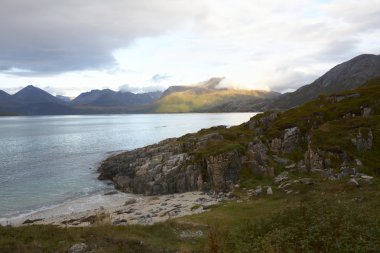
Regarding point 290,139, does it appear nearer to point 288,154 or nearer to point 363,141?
point 288,154

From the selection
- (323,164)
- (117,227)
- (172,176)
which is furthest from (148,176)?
(117,227)

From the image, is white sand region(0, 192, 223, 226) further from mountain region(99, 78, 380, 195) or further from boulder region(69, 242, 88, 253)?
boulder region(69, 242, 88, 253)

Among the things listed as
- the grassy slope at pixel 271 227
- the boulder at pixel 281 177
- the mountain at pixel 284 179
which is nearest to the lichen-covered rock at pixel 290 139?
the mountain at pixel 284 179

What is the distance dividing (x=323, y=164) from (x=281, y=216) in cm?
2985

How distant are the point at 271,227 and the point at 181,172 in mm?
40181

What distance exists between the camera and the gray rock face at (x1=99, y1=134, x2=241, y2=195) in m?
55.1

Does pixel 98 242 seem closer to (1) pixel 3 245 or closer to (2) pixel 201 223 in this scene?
(1) pixel 3 245

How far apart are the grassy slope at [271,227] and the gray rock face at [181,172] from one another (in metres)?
3.30

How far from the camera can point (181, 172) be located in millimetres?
60219

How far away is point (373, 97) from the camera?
6625cm

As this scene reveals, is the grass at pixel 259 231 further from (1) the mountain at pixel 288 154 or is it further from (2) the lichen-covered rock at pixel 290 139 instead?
(2) the lichen-covered rock at pixel 290 139

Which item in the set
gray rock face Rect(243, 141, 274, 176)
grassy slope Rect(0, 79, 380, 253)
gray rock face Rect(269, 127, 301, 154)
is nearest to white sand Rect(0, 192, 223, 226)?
grassy slope Rect(0, 79, 380, 253)

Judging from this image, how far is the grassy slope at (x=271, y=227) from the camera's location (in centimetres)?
1662

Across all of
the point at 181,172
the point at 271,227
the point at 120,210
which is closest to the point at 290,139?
Answer: the point at 181,172
